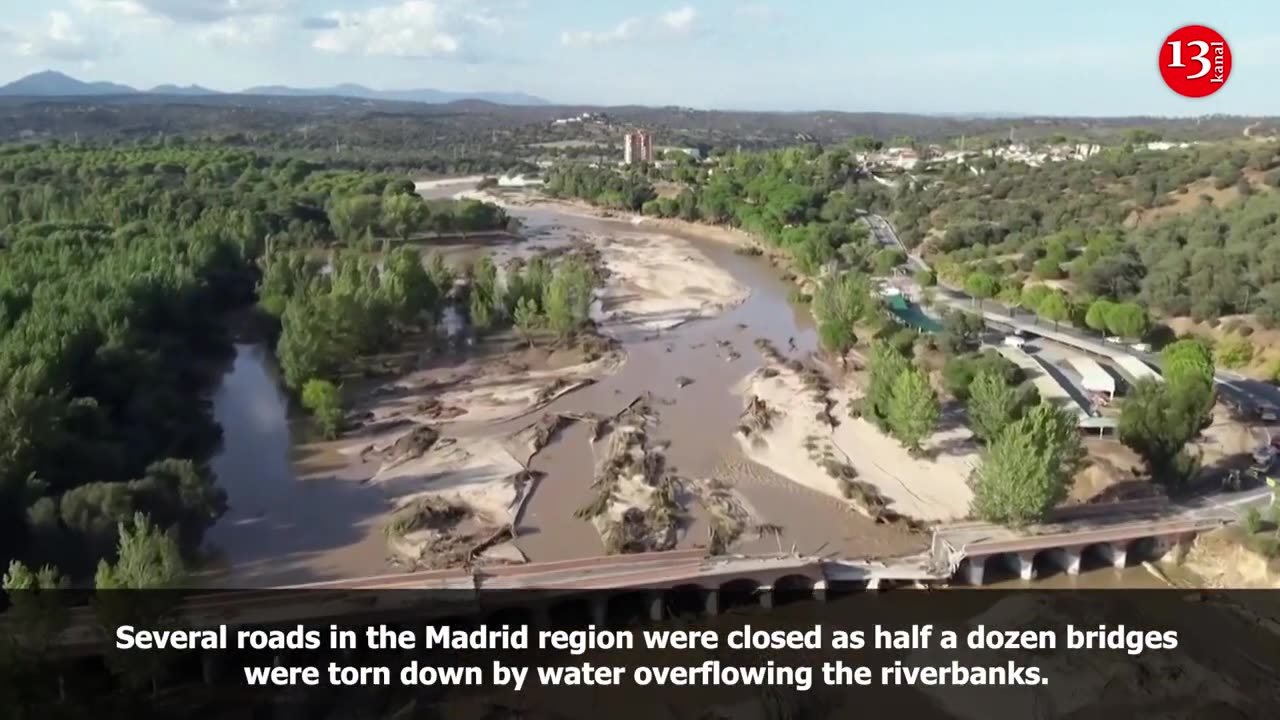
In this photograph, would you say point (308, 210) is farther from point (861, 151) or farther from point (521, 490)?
point (861, 151)

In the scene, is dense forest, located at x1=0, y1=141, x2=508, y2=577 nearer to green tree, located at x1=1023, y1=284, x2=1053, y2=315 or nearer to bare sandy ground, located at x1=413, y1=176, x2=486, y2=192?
bare sandy ground, located at x1=413, y1=176, x2=486, y2=192

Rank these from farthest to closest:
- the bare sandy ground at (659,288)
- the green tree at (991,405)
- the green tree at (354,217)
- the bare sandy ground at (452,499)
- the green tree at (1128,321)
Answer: the green tree at (354,217) < the bare sandy ground at (659,288) < the green tree at (1128,321) < the green tree at (991,405) < the bare sandy ground at (452,499)

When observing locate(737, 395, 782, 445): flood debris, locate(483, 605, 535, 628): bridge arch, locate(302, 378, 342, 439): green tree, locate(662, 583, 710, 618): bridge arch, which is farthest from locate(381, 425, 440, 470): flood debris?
locate(662, 583, 710, 618): bridge arch

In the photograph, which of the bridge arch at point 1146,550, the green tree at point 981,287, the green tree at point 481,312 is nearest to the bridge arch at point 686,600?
the bridge arch at point 1146,550

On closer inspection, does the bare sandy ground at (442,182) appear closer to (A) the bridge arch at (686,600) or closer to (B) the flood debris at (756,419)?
(B) the flood debris at (756,419)

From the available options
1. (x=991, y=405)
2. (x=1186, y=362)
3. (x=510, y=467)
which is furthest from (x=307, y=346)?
(x=1186, y=362)

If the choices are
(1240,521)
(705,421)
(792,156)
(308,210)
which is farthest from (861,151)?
(1240,521)

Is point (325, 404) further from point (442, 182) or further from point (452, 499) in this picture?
point (442, 182)
